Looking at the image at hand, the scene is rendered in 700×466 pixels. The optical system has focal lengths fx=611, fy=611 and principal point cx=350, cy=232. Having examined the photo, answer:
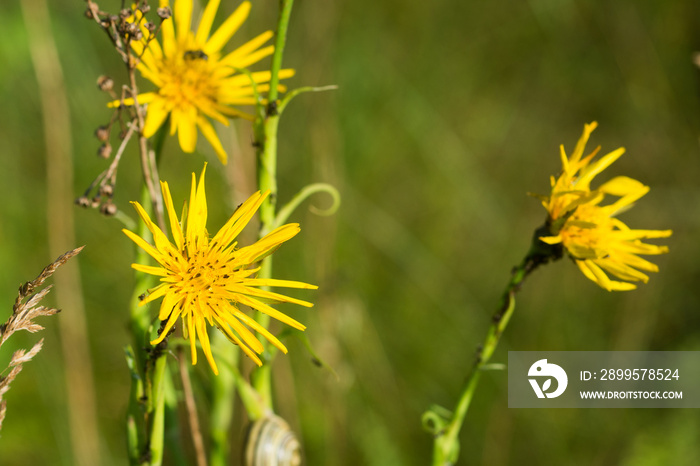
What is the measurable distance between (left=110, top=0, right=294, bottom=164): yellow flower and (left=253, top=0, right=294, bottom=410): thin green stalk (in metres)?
0.22

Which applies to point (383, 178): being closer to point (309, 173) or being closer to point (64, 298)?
point (309, 173)

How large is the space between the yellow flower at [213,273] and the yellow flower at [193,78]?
30 centimetres

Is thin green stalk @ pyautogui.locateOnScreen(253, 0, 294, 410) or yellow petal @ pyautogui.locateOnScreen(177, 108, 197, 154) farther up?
yellow petal @ pyautogui.locateOnScreen(177, 108, 197, 154)

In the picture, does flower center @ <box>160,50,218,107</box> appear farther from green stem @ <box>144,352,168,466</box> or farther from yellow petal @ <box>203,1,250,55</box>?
green stem @ <box>144,352,168,466</box>

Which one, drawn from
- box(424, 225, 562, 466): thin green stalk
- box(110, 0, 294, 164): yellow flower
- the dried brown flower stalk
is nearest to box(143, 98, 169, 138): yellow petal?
box(110, 0, 294, 164): yellow flower

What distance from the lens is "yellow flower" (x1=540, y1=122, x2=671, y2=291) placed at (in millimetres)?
1718

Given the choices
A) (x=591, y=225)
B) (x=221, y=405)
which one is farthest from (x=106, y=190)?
(x=591, y=225)

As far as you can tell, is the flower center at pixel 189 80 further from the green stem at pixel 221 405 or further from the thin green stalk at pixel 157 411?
the thin green stalk at pixel 157 411

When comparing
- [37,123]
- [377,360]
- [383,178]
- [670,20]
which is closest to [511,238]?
[383,178]

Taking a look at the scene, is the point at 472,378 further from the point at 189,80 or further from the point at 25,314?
the point at 189,80

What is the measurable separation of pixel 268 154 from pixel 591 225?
2.98 ft

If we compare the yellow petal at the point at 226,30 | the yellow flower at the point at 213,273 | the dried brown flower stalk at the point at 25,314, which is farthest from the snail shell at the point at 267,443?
the yellow petal at the point at 226,30

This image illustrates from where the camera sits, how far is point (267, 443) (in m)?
1.70

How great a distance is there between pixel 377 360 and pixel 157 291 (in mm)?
2679
